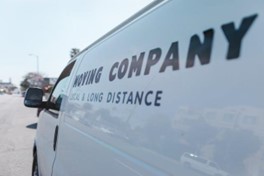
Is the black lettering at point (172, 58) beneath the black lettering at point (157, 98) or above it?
above

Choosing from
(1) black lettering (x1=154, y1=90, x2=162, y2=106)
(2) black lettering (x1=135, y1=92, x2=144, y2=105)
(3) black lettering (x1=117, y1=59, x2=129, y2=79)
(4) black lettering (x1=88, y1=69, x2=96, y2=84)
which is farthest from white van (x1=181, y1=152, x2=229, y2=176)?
(4) black lettering (x1=88, y1=69, x2=96, y2=84)

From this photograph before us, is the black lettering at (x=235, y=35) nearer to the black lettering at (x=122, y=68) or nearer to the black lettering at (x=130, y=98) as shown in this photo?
the black lettering at (x=130, y=98)

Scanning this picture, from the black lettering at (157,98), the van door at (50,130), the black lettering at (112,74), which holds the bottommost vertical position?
the van door at (50,130)

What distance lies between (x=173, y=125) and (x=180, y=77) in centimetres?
21

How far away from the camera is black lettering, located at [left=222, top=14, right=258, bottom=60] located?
54.7 inches

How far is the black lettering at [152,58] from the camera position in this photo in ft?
6.35

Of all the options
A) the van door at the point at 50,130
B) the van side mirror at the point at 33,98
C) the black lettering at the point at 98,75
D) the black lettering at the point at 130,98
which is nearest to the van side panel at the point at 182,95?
the black lettering at the point at 130,98

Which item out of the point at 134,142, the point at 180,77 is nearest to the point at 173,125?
the point at 180,77

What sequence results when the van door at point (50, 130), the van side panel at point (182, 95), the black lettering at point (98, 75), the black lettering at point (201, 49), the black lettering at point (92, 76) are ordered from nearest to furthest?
the van side panel at point (182, 95) → the black lettering at point (201, 49) → the black lettering at point (98, 75) → the black lettering at point (92, 76) → the van door at point (50, 130)

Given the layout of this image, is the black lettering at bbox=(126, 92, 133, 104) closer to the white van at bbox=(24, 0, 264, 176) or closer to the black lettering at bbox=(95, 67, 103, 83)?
the white van at bbox=(24, 0, 264, 176)

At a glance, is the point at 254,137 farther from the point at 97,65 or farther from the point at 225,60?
the point at 97,65

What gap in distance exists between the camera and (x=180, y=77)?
170 cm

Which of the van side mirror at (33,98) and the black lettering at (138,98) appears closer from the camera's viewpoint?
the black lettering at (138,98)

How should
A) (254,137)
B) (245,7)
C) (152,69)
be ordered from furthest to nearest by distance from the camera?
(152,69) → (245,7) → (254,137)
